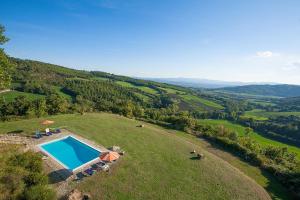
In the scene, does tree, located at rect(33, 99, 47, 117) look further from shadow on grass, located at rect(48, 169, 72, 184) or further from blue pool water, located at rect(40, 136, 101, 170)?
shadow on grass, located at rect(48, 169, 72, 184)

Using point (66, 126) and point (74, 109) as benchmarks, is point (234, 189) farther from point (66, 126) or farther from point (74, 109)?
point (74, 109)

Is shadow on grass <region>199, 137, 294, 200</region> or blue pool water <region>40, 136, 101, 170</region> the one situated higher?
blue pool water <region>40, 136, 101, 170</region>

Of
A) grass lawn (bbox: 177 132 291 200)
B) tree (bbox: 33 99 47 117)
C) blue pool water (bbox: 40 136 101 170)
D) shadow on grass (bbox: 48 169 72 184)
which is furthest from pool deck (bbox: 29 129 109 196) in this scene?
grass lawn (bbox: 177 132 291 200)

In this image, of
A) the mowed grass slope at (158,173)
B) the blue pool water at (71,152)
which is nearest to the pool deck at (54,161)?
the blue pool water at (71,152)

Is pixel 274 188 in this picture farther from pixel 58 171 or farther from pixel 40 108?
pixel 40 108

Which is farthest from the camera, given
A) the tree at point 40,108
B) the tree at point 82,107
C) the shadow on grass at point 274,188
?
the tree at point 82,107

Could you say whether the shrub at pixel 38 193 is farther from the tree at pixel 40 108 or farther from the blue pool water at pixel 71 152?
the tree at pixel 40 108

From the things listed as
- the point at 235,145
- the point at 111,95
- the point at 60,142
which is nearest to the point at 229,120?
the point at 111,95
